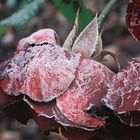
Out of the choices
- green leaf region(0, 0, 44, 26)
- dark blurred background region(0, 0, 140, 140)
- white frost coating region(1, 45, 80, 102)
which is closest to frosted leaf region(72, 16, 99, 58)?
white frost coating region(1, 45, 80, 102)

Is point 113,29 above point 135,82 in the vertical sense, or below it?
below

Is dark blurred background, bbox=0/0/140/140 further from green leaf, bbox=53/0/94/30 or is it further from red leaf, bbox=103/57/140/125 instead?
red leaf, bbox=103/57/140/125

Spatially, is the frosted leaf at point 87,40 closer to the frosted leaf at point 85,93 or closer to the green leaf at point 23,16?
the frosted leaf at point 85,93

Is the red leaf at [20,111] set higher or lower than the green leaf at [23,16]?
lower

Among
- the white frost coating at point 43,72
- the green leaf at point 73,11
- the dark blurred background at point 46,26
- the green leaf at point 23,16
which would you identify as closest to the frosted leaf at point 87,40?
the white frost coating at point 43,72

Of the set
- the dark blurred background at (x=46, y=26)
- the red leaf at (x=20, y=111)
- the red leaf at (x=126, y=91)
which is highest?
the red leaf at (x=126, y=91)

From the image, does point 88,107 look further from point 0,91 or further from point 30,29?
point 30,29

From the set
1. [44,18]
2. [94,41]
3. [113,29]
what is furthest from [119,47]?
[94,41]
